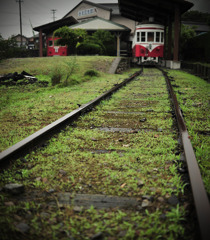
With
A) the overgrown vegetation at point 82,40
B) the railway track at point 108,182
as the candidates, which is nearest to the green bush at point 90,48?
the overgrown vegetation at point 82,40

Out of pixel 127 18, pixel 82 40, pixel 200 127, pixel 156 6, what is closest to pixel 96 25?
pixel 127 18

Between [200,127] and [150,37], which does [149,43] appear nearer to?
[150,37]

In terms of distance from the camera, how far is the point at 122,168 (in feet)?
7.41

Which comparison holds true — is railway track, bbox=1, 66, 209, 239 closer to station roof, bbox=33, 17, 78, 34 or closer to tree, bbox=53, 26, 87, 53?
tree, bbox=53, 26, 87, 53

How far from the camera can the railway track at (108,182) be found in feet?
4.80

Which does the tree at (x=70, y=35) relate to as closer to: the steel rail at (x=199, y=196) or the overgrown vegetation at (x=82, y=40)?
the overgrown vegetation at (x=82, y=40)

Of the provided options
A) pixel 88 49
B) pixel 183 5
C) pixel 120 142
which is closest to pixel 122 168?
pixel 120 142

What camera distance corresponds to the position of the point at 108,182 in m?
2.01

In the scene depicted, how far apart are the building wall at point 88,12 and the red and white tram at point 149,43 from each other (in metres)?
16.7

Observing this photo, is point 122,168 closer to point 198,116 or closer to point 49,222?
point 49,222

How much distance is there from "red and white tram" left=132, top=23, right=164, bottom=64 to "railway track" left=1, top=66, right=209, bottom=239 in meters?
16.8

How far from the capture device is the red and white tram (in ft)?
63.3

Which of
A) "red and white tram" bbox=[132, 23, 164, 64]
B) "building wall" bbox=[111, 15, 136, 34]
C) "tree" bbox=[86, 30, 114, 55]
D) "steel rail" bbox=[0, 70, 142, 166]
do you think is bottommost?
"steel rail" bbox=[0, 70, 142, 166]

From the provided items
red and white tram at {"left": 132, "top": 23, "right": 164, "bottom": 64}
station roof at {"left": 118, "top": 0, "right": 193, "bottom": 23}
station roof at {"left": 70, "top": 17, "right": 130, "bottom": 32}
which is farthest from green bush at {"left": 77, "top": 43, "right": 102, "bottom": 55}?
station roof at {"left": 70, "top": 17, "right": 130, "bottom": 32}
